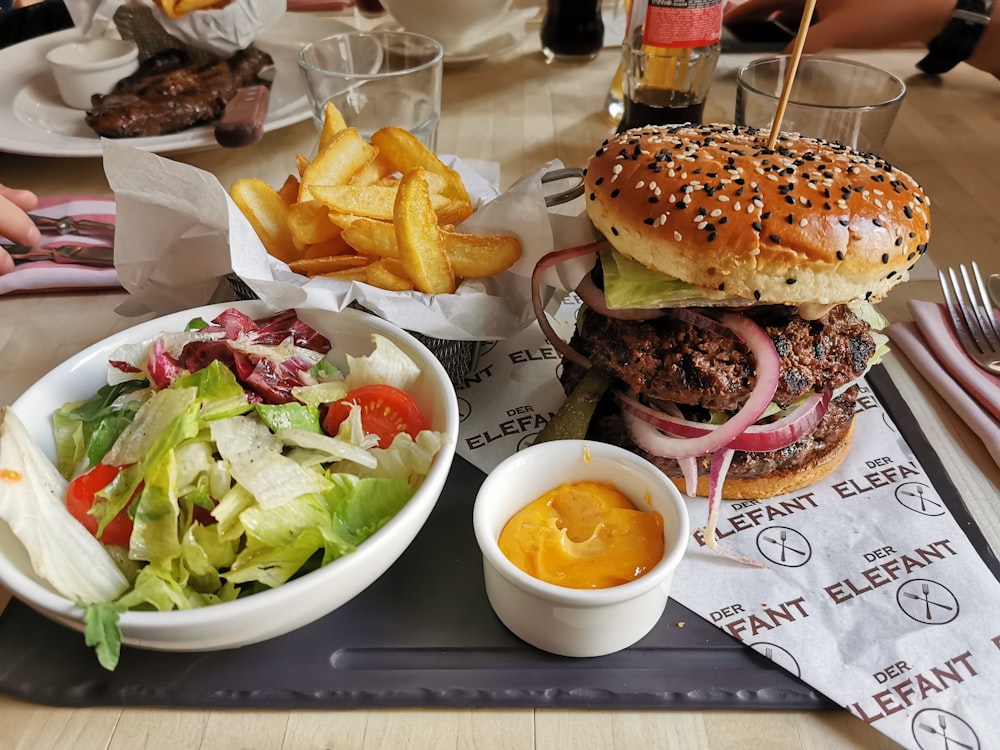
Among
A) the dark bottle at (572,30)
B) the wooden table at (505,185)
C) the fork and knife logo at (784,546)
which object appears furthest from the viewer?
the dark bottle at (572,30)

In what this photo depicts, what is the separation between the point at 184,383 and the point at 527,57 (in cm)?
293

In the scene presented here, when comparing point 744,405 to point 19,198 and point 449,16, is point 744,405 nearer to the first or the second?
point 19,198

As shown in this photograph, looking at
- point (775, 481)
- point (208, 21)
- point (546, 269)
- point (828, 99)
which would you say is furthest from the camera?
point (208, 21)

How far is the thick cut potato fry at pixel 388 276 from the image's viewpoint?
5.24 feet

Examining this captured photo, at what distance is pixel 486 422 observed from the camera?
5.69 ft

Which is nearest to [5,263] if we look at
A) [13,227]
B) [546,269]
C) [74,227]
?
[13,227]

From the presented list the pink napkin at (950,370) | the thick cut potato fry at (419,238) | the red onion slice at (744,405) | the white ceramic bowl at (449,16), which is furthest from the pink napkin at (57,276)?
the pink napkin at (950,370)

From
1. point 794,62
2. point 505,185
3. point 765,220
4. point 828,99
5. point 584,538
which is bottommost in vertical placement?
point 505,185

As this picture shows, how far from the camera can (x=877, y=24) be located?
3.30 m

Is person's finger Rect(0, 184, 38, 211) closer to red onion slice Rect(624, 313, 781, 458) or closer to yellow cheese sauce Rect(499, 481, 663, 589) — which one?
yellow cheese sauce Rect(499, 481, 663, 589)

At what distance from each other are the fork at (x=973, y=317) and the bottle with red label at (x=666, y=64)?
1.05 meters

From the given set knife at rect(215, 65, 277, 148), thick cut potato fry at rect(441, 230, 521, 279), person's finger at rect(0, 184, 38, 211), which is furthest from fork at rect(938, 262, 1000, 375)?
person's finger at rect(0, 184, 38, 211)

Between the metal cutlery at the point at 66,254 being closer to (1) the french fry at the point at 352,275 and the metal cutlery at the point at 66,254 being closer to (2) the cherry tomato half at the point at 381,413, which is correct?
(1) the french fry at the point at 352,275

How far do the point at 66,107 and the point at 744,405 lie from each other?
2.67m
